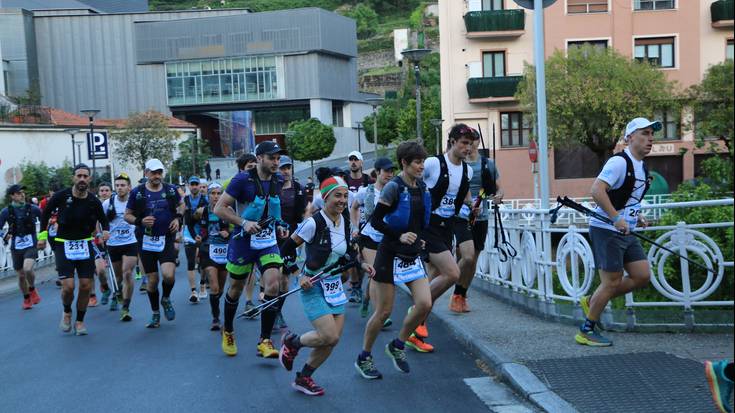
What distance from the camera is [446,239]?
821 centimetres

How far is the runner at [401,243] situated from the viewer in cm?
700

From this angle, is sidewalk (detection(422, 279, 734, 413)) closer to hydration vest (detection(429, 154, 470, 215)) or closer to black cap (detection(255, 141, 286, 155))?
hydration vest (detection(429, 154, 470, 215))

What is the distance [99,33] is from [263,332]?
252 ft

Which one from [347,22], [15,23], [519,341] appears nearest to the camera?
[519,341]

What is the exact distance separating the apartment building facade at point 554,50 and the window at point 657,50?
49 mm

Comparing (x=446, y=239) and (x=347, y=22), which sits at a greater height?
(x=347, y=22)

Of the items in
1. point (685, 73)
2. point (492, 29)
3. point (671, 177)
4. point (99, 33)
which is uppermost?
point (99, 33)

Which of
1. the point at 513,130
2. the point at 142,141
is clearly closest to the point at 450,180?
the point at 513,130

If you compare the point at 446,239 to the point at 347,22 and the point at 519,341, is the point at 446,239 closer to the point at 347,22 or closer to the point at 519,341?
the point at 519,341

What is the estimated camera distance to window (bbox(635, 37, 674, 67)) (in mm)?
42656

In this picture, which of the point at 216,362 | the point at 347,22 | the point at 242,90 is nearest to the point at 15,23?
the point at 242,90

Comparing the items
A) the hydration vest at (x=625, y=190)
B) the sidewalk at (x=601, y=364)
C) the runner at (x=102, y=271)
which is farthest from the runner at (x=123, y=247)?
the hydration vest at (x=625, y=190)

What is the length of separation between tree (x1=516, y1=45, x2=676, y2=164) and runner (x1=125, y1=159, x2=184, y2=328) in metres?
28.4

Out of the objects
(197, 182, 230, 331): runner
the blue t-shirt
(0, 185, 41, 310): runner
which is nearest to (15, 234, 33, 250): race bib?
(0, 185, 41, 310): runner
